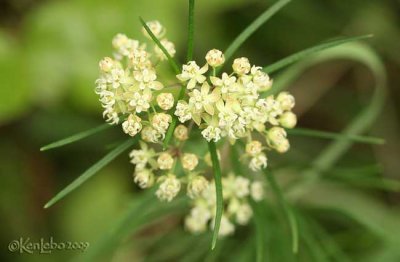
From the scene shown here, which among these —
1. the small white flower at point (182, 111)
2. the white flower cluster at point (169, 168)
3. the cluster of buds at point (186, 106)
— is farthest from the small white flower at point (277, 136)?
the small white flower at point (182, 111)

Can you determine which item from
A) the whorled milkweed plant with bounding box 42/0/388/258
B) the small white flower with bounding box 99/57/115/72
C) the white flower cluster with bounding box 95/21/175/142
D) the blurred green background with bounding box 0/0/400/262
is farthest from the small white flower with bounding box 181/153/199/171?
the blurred green background with bounding box 0/0/400/262

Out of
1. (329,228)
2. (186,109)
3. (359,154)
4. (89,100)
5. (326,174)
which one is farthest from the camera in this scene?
(359,154)

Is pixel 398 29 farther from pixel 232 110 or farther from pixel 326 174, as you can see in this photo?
pixel 232 110

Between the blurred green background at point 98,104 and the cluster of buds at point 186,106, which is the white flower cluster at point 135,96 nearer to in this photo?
the cluster of buds at point 186,106

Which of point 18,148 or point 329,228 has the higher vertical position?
point 18,148

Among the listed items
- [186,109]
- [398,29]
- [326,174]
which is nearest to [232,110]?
[186,109]

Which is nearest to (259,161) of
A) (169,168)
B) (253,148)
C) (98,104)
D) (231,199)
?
(253,148)

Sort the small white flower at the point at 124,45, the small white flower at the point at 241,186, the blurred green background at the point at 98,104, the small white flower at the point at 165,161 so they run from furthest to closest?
the blurred green background at the point at 98,104, the small white flower at the point at 241,186, the small white flower at the point at 124,45, the small white flower at the point at 165,161
